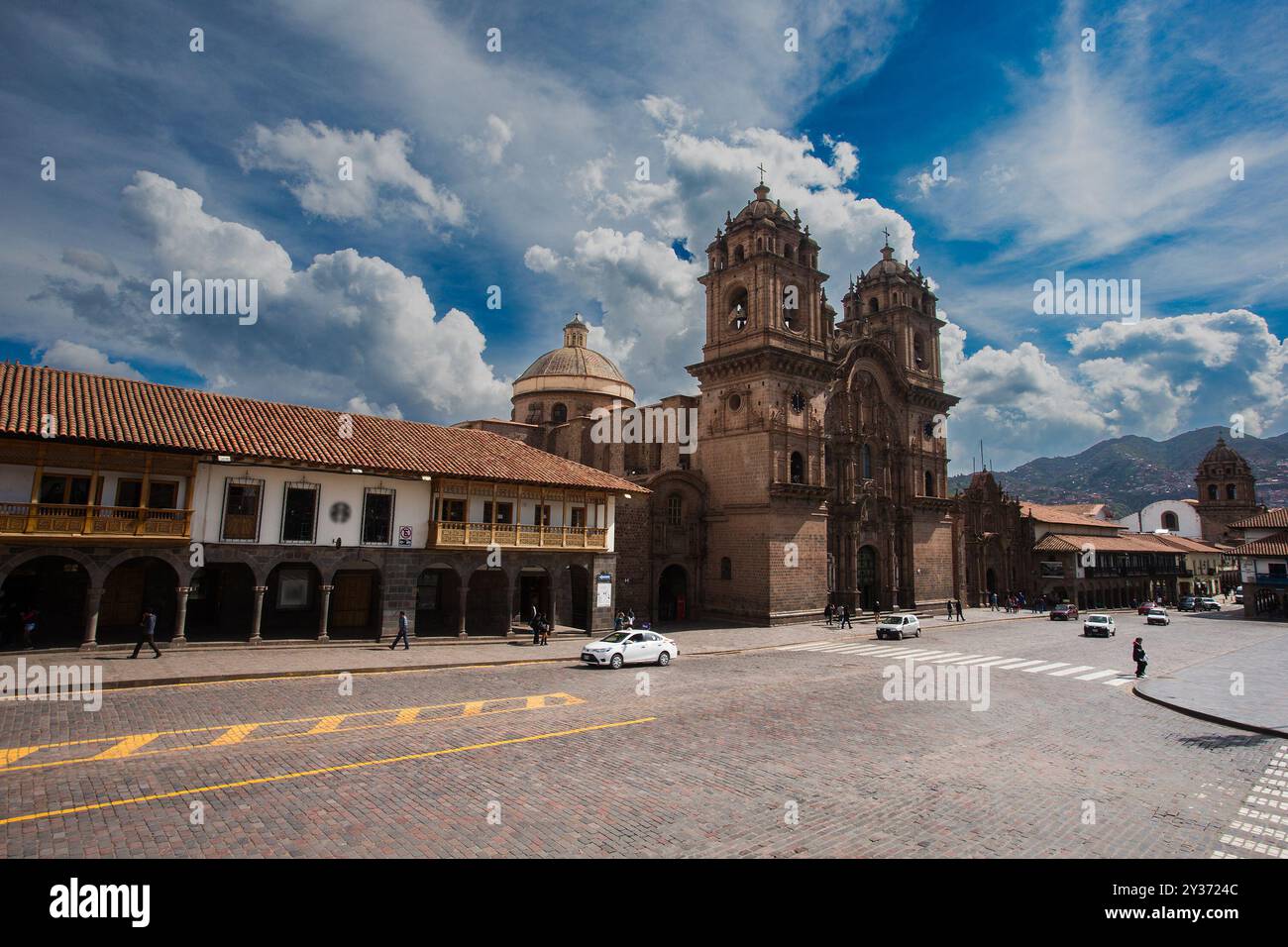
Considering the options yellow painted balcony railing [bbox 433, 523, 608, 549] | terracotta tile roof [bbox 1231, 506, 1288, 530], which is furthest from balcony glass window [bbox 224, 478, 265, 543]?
terracotta tile roof [bbox 1231, 506, 1288, 530]

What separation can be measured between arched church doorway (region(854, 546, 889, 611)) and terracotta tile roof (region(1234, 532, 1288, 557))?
1160 inches

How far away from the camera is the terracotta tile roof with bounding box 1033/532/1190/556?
58616 millimetres

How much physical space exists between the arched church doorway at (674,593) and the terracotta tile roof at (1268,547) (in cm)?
4357

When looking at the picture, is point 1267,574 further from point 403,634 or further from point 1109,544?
point 403,634

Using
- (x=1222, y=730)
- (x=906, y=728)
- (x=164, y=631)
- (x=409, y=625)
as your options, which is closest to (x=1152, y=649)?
(x=1222, y=730)

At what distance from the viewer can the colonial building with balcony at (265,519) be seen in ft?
68.4

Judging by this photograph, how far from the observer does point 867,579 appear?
4597 cm

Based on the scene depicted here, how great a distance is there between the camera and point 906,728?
14.8 meters

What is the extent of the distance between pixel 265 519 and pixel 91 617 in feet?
17.8

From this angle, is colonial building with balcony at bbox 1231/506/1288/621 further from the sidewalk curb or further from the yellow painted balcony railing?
the yellow painted balcony railing

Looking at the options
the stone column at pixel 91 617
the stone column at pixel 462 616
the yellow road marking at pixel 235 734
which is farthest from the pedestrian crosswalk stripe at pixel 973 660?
the stone column at pixel 91 617

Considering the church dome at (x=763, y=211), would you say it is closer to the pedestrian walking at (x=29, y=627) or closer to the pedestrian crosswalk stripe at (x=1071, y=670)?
the pedestrian crosswalk stripe at (x=1071, y=670)

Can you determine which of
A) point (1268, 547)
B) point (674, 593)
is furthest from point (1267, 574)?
point (674, 593)
